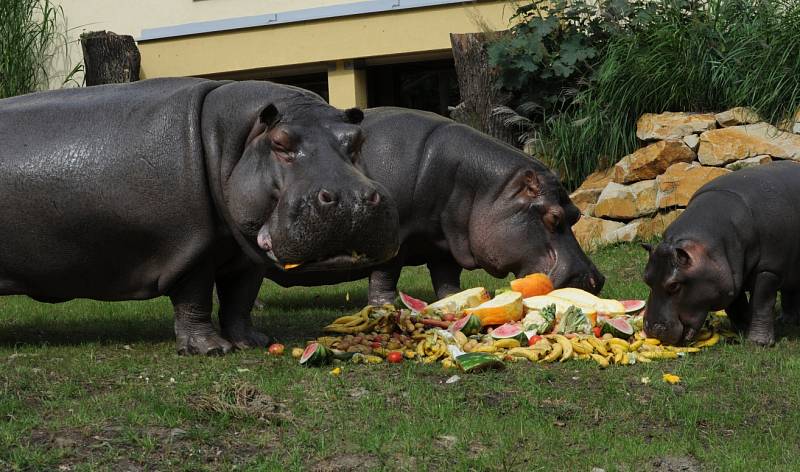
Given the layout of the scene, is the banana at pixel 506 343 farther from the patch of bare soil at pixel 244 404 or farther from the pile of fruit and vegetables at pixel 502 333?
the patch of bare soil at pixel 244 404

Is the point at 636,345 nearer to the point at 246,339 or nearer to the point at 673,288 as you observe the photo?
the point at 673,288

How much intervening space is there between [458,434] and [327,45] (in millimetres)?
10504

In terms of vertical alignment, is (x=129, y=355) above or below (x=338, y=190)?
below

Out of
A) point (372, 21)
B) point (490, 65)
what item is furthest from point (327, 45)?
point (490, 65)

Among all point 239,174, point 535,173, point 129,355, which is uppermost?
point 239,174

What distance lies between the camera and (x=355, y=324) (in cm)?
689

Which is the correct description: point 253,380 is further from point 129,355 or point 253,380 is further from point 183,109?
point 183,109

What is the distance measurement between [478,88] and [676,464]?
Answer: 27.5 feet

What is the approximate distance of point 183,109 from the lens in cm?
634

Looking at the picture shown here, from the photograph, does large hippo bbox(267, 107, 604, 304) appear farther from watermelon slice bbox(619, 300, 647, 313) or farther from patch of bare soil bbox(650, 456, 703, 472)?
patch of bare soil bbox(650, 456, 703, 472)

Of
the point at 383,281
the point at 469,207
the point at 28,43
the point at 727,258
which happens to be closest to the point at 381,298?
the point at 383,281

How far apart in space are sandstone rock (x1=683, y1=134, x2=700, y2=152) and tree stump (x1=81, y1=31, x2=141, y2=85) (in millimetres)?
6516

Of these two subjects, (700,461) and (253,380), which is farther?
Result: (253,380)

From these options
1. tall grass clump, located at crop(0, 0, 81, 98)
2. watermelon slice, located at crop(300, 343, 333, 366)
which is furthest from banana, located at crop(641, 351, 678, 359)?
tall grass clump, located at crop(0, 0, 81, 98)
